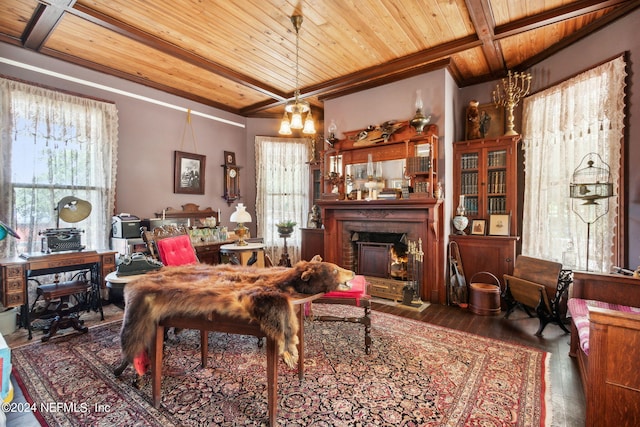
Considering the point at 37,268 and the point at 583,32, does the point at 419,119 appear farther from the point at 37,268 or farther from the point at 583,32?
the point at 37,268

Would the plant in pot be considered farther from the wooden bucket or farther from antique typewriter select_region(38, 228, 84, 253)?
the wooden bucket

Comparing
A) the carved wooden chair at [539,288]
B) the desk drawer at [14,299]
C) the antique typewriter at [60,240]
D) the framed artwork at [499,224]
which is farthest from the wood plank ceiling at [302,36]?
the desk drawer at [14,299]

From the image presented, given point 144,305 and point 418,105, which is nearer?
point 144,305

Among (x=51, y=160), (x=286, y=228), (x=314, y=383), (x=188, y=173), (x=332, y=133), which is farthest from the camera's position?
(x=286, y=228)

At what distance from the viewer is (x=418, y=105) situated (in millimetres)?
3967

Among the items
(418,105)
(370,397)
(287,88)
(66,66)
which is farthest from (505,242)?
(66,66)

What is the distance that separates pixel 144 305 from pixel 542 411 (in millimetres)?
2569

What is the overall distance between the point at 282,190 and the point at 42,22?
390 centimetres

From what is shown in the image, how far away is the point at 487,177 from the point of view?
13.4ft

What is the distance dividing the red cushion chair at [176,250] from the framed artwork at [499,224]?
3.84 m

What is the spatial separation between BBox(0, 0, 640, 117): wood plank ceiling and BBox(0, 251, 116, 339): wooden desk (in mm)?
2407

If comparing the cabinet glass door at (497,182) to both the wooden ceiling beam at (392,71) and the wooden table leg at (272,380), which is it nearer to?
the wooden ceiling beam at (392,71)

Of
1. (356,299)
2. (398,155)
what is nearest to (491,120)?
(398,155)

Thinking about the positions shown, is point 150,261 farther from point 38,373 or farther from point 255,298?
point 255,298
